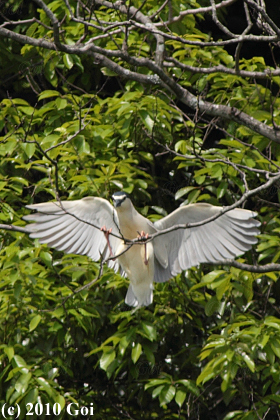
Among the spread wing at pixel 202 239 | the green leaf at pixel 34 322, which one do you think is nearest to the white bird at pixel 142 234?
the spread wing at pixel 202 239

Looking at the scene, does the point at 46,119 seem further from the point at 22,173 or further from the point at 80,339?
the point at 80,339

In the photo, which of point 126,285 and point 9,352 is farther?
point 126,285

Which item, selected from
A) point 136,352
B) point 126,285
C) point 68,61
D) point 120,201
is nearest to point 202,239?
point 126,285

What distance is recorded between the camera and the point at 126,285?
4043 millimetres

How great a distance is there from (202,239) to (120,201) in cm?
77

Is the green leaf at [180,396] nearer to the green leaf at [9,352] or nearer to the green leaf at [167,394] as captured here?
the green leaf at [167,394]

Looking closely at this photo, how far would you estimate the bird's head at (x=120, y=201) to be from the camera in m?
3.68

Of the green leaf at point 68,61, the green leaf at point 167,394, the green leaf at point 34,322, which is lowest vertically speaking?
the green leaf at point 167,394

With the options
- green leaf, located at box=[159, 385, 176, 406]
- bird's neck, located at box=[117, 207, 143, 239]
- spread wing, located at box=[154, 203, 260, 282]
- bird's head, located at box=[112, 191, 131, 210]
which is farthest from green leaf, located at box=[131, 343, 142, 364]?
bird's head, located at box=[112, 191, 131, 210]

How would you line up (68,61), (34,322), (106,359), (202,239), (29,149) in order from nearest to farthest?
1. (34,322)
2. (106,359)
3. (29,149)
4. (202,239)
5. (68,61)

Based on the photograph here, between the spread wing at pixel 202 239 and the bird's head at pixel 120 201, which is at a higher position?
the bird's head at pixel 120 201

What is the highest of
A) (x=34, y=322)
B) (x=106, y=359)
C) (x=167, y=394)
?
(x=34, y=322)

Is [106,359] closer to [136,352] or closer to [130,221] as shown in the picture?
[136,352]

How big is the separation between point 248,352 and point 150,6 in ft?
8.33
